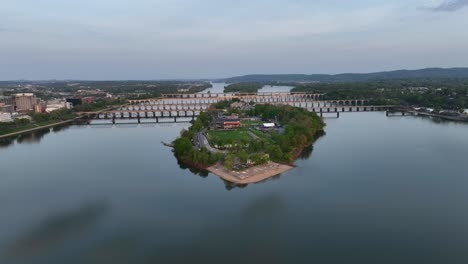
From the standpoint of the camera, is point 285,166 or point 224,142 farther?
point 224,142

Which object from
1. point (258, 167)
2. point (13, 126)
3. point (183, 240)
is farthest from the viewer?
point (13, 126)

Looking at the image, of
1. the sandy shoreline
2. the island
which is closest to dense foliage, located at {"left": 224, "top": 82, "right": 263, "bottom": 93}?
the island

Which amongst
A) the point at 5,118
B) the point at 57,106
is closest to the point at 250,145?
the point at 5,118

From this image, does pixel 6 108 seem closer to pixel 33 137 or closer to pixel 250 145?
pixel 33 137

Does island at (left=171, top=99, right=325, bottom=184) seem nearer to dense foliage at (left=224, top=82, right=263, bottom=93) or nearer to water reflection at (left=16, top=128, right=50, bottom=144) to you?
water reflection at (left=16, top=128, right=50, bottom=144)

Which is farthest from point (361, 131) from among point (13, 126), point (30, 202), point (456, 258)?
point (13, 126)

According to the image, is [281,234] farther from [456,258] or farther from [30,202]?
[30,202]
